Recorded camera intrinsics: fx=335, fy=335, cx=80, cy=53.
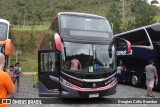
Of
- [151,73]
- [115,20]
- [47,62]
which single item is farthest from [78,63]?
[115,20]

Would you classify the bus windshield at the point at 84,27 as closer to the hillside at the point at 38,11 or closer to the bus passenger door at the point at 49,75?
the bus passenger door at the point at 49,75

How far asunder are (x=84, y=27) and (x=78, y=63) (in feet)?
5.47

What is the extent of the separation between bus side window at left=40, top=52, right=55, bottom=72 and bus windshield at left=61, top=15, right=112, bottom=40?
1.16 m

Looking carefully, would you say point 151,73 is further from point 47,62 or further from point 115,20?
point 115,20

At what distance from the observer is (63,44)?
43.3 feet

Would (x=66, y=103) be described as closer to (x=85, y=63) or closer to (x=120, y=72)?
(x=85, y=63)

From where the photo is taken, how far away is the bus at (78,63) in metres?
13.1

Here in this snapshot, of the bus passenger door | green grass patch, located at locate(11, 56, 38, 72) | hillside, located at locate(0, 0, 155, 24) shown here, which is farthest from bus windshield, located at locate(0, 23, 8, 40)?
hillside, located at locate(0, 0, 155, 24)

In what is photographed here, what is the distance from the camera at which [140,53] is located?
61.5 ft

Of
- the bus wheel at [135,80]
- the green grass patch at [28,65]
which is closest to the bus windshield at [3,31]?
the bus wheel at [135,80]


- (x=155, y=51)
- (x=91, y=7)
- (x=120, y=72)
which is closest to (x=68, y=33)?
(x=155, y=51)

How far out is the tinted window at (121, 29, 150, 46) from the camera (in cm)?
1806

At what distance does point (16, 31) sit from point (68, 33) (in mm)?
40940

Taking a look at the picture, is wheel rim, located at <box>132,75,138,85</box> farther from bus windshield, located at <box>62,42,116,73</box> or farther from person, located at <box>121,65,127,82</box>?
A: bus windshield, located at <box>62,42,116,73</box>
